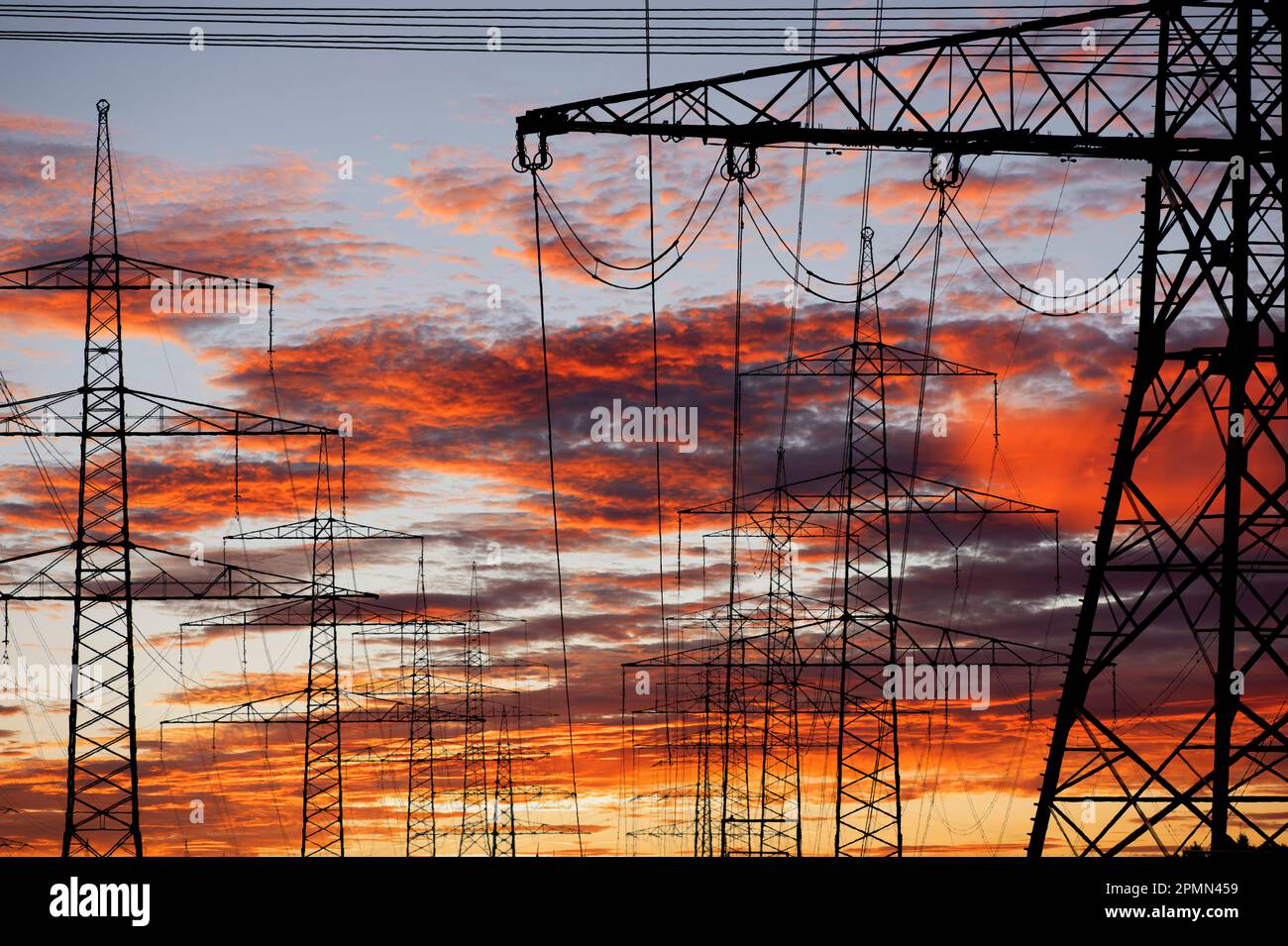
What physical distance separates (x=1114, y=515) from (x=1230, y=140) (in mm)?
7483

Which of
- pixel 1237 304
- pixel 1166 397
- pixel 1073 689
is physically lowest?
pixel 1073 689

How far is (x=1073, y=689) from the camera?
89.1ft

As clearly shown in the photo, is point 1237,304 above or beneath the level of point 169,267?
beneath
